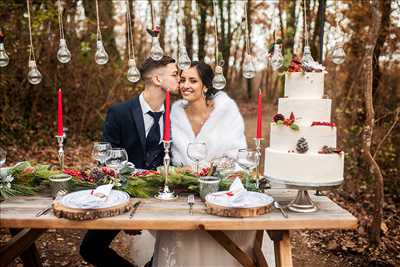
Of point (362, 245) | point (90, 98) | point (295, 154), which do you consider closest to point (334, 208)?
point (295, 154)

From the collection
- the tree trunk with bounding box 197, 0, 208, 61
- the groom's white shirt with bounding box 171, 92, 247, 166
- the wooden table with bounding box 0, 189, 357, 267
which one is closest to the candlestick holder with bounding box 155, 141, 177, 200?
the wooden table with bounding box 0, 189, 357, 267

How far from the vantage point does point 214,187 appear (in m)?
2.28

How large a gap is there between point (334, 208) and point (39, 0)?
7055 millimetres

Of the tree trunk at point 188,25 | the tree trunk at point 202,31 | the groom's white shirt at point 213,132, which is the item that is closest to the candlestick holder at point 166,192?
the groom's white shirt at point 213,132

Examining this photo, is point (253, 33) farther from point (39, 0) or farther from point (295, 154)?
point (295, 154)

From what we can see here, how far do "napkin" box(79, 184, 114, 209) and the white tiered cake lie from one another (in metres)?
0.79

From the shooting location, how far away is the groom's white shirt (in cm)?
330

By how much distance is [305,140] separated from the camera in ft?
6.89

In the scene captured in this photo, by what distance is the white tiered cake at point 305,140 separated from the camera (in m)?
2.07

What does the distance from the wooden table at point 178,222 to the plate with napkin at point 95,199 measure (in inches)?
2.8

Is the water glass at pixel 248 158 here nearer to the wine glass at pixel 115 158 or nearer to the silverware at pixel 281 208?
the silverware at pixel 281 208


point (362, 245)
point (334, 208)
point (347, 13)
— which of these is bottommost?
point (362, 245)

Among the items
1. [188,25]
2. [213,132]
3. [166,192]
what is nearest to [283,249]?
[166,192]

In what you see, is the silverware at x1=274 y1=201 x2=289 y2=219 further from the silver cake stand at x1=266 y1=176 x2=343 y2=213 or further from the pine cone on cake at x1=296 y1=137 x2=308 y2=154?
the pine cone on cake at x1=296 y1=137 x2=308 y2=154
